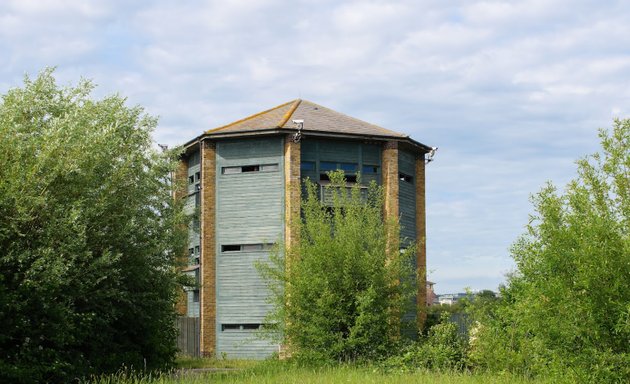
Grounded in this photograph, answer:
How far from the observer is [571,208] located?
15031 mm

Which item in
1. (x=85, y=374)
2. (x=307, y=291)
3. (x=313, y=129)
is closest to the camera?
(x=85, y=374)

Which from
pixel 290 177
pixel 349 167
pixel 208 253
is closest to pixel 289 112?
pixel 349 167

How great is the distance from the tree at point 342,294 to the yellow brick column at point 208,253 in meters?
10.3

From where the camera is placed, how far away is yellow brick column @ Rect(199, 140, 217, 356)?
1400 inches

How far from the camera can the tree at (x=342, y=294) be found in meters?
23.7

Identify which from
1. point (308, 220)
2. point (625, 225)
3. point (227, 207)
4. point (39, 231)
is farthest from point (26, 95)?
point (227, 207)

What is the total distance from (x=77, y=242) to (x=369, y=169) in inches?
855

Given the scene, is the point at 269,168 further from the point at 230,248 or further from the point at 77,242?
the point at 77,242

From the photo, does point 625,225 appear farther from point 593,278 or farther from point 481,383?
point 481,383

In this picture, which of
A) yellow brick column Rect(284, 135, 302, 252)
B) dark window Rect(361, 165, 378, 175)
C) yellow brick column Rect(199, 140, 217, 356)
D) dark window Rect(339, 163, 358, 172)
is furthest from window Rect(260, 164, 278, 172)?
dark window Rect(361, 165, 378, 175)

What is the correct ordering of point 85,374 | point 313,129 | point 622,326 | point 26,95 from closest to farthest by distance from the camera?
point 622,326 < point 85,374 < point 26,95 < point 313,129

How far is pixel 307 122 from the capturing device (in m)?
36.8

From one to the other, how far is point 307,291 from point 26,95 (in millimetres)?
10217

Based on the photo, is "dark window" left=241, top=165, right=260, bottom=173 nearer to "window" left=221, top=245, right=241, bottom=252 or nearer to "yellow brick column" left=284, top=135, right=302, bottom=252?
"yellow brick column" left=284, top=135, right=302, bottom=252
